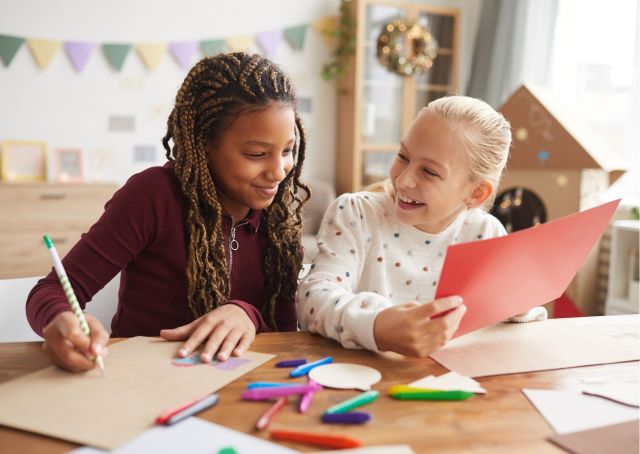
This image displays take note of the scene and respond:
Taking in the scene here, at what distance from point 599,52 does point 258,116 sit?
289cm

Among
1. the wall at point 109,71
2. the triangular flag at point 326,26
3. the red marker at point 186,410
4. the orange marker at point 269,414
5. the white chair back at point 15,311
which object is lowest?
the white chair back at point 15,311

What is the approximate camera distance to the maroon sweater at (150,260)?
0.99m

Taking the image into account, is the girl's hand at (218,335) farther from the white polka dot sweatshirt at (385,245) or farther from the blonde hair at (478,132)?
the blonde hair at (478,132)

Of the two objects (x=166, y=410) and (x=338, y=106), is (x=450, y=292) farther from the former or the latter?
(x=338, y=106)

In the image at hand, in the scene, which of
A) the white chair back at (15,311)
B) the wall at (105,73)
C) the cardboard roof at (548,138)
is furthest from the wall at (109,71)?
the white chair back at (15,311)

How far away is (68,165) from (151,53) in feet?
2.90

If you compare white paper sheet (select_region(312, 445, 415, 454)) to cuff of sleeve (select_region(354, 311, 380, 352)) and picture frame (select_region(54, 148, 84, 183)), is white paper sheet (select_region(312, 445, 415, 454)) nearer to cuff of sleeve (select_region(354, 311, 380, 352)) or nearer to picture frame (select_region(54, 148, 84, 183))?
cuff of sleeve (select_region(354, 311, 380, 352))

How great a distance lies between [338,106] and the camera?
4363 mm

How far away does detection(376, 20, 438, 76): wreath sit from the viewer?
13.4 ft

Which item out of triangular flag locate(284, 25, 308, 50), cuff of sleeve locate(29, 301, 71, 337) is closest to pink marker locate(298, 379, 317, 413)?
cuff of sleeve locate(29, 301, 71, 337)

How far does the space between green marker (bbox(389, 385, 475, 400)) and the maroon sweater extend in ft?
1.07

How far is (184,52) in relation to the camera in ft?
12.8

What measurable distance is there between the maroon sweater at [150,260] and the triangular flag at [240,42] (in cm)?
311

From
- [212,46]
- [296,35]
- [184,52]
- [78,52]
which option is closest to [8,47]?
[78,52]
